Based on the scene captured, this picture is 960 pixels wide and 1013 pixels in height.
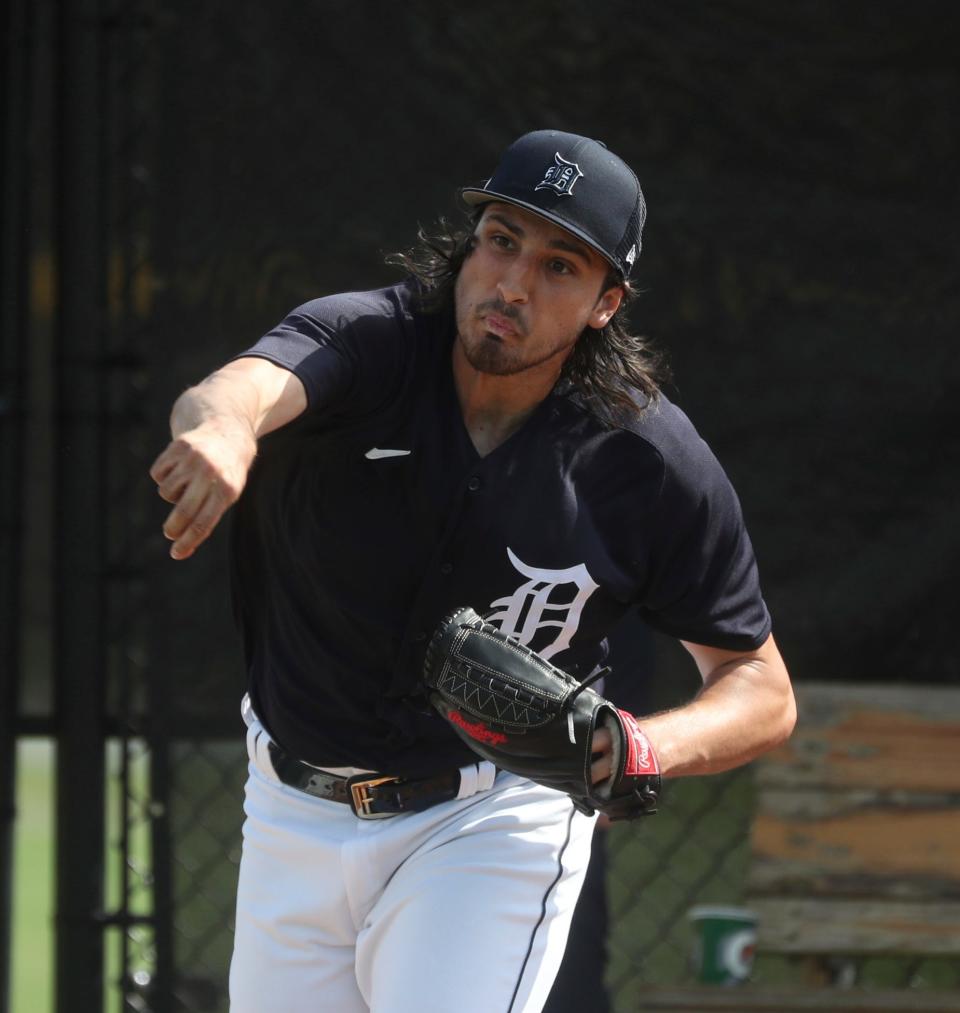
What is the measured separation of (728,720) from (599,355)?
2.08 ft

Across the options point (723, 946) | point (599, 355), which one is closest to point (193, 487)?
point (599, 355)

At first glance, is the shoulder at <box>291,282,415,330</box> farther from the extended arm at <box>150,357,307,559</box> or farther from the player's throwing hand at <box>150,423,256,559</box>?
the player's throwing hand at <box>150,423,256,559</box>

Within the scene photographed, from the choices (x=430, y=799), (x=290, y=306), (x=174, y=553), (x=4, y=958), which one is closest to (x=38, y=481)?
(x=290, y=306)

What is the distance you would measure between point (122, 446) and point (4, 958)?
3.95 ft

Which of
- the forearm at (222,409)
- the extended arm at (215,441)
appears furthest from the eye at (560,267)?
the forearm at (222,409)

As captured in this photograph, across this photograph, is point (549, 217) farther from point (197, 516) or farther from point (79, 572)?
point (79, 572)

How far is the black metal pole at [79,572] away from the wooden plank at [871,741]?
5.17ft

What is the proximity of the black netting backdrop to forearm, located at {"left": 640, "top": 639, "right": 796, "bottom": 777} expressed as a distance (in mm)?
1164

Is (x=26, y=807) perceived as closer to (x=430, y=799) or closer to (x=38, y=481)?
(x=38, y=481)

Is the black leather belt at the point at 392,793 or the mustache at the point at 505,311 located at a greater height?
the mustache at the point at 505,311

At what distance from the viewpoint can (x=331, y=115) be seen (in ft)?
12.3

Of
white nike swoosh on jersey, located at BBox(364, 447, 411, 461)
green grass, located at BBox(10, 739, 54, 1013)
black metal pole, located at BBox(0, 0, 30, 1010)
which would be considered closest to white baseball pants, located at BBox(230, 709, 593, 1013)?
white nike swoosh on jersey, located at BBox(364, 447, 411, 461)

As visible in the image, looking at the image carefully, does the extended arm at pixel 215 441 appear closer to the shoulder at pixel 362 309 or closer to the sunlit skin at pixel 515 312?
the shoulder at pixel 362 309

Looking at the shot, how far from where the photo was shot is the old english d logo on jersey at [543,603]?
2.47 metres
